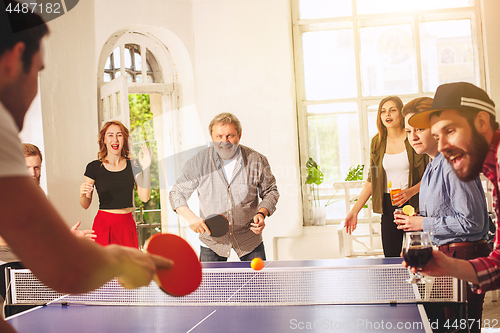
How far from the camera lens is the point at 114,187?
3244mm

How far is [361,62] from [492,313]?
290 cm

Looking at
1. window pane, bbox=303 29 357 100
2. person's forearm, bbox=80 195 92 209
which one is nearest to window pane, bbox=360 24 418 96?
window pane, bbox=303 29 357 100

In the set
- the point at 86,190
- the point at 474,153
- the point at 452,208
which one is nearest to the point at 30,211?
the point at 474,153

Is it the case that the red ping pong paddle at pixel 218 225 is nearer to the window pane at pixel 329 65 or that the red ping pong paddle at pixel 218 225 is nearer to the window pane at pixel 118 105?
the window pane at pixel 118 105

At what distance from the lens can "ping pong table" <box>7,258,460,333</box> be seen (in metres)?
1.60

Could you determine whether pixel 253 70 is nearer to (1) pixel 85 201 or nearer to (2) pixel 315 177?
(2) pixel 315 177

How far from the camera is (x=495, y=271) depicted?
1255mm

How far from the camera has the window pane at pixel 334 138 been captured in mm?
5086

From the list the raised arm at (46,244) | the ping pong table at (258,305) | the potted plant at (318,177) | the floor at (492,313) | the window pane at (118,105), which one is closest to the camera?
the raised arm at (46,244)

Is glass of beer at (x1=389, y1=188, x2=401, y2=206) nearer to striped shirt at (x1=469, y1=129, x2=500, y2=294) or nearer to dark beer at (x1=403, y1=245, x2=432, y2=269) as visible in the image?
dark beer at (x1=403, y1=245, x2=432, y2=269)

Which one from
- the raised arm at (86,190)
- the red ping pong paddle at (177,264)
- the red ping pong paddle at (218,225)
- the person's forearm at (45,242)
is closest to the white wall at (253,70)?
the raised arm at (86,190)

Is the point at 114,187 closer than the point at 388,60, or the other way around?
the point at 114,187

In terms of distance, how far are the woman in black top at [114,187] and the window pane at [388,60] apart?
2.89 meters

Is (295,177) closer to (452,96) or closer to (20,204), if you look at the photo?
(452,96)
